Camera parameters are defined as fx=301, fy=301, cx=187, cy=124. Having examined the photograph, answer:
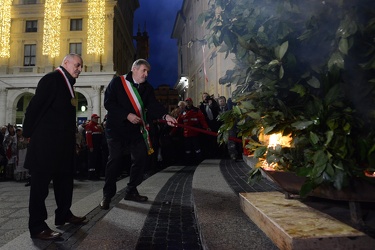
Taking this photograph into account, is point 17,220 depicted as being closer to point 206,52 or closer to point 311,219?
point 311,219

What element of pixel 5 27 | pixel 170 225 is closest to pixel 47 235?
pixel 170 225

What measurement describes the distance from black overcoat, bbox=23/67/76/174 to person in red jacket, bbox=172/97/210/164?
5576 mm

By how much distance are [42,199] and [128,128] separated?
4.60ft

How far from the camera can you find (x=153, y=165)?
904 cm

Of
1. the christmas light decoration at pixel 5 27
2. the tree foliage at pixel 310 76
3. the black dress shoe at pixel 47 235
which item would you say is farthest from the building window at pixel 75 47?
the tree foliage at pixel 310 76

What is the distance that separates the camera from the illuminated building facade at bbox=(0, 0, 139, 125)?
101ft

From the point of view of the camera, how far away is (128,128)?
3.82 m

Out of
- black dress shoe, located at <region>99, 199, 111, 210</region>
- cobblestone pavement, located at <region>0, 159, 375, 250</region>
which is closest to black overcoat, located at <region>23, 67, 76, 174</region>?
cobblestone pavement, located at <region>0, 159, 375, 250</region>

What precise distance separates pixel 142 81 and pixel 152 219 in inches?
73.3

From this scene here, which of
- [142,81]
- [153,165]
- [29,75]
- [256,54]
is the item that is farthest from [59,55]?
[256,54]

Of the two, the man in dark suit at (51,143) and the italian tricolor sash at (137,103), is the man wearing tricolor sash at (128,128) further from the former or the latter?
the man in dark suit at (51,143)

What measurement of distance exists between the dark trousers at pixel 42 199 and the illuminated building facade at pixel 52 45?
1144 inches

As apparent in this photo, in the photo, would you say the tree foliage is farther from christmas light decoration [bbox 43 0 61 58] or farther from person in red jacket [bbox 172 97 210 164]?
christmas light decoration [bbox 43 0 61 58]

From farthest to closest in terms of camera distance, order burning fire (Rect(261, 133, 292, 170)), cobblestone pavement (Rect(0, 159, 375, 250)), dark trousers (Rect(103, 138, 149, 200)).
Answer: dark trousers (Rect(103, 138, 149, 200))
cobblestone pavement (Rect(0, 159, 375, 250))
burning fire (Rect(261, 133, 292, 170))
